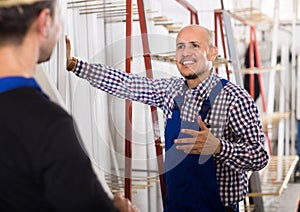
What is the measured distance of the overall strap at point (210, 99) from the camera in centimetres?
181

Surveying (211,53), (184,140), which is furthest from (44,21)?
(211,53)

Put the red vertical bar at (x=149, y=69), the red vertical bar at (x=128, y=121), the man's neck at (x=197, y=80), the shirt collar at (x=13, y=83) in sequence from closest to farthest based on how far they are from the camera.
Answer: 1. the shirt collar at (x=13, y=83)
2. the man's neck at (x=197, y=80)
3. the red vertical bar at (x=128, y=121)
4. the red vertical bar at (x=149, y=69)

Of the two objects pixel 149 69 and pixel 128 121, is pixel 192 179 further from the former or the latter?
pixel 149 69

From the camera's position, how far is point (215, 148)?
5.46 ft

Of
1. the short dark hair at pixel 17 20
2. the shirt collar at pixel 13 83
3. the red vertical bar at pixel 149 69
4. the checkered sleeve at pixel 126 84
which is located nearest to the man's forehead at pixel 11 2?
the short dark hair at pixel 17 20

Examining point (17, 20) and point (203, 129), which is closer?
point (17, 20)

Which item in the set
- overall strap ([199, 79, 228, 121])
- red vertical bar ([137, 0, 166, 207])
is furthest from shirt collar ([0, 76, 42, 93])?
red vertical bar ([137, 0, 166, 207])

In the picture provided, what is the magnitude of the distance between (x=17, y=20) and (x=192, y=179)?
1099mm

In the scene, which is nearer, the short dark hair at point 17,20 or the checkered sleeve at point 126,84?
the short dark hair at point 17,20

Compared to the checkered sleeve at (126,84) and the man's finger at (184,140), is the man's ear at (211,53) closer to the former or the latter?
the checkered sleeve at (126,84)

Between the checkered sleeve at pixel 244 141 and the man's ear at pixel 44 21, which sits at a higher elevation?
the man's ear at pixel 44 21

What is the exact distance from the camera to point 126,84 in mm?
1946

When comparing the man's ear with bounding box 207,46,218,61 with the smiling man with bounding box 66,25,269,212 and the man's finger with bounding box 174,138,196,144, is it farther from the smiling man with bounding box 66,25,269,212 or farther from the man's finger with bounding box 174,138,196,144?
the man's finger with bounding box 174,138,196,144

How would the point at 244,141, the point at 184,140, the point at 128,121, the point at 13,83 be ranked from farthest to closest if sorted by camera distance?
the point at 128,121, the point at 244,141, the point at 184,140, the point at 13,83
